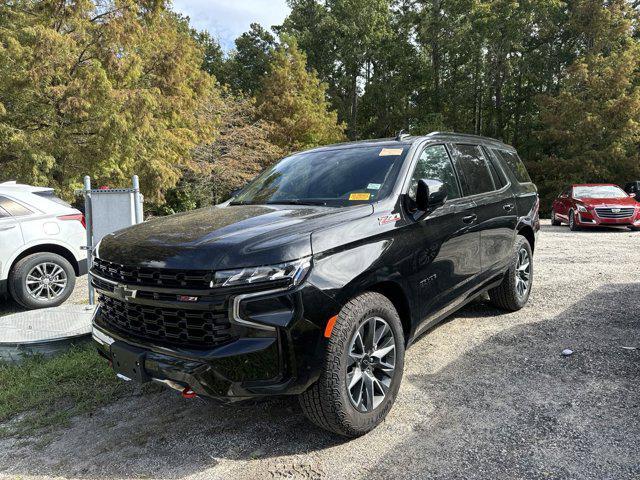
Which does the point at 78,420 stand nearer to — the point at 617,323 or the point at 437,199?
the point at 437,199

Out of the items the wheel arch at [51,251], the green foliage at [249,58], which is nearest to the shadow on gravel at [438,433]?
the wheel arch at [51,251]

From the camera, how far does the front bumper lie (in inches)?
96.8

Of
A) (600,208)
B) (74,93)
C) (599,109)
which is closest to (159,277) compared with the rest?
(74,93)

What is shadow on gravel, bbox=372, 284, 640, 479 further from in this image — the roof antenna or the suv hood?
the roof antenna

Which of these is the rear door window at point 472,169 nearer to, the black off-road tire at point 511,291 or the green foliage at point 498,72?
the black off-road tire at point 511,291

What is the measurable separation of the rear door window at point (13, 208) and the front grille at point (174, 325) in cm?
409

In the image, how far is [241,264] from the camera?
249 centimetres

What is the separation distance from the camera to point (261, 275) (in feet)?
8.18

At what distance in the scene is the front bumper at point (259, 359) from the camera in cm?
246

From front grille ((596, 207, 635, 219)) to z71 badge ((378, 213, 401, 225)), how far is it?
13.3 m

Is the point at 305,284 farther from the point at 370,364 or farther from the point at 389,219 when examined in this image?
the point at 389,219

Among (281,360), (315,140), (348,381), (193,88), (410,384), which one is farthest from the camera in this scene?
(315,140)

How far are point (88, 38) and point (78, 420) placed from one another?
439 inches

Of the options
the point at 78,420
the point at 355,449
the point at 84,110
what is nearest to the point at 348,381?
the point at 355,449
